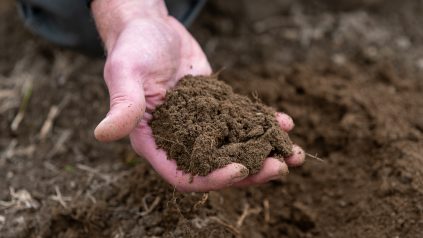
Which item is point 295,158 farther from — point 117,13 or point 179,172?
point 117,13

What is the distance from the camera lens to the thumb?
1.63 metres

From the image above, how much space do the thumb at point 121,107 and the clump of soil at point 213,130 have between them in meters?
0.17

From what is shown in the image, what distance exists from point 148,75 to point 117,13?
0.43 meters

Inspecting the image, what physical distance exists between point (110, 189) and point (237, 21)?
158 cm

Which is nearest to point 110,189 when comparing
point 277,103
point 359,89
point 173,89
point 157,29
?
point 173,89

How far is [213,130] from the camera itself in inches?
70.7

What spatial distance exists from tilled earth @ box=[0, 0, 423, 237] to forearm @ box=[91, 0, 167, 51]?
1.94 feet

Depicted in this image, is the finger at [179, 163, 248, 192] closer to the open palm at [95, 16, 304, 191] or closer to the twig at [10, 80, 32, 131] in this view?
the open palm at [95, 16, 304, 191]

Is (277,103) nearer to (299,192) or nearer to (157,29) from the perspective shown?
(299,192)

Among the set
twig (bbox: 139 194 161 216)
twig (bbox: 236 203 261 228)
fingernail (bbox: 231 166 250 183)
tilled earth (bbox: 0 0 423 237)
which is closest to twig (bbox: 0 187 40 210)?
tilled earth (bbox: 0 0 423 237)

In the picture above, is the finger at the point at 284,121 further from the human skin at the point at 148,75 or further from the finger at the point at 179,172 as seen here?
the finger at the point at 179,172

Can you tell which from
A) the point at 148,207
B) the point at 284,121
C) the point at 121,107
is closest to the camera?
the point at 121,107

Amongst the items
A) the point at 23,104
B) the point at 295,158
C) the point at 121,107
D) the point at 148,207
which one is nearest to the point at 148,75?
the point at 121,107

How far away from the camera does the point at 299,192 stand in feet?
7.58
